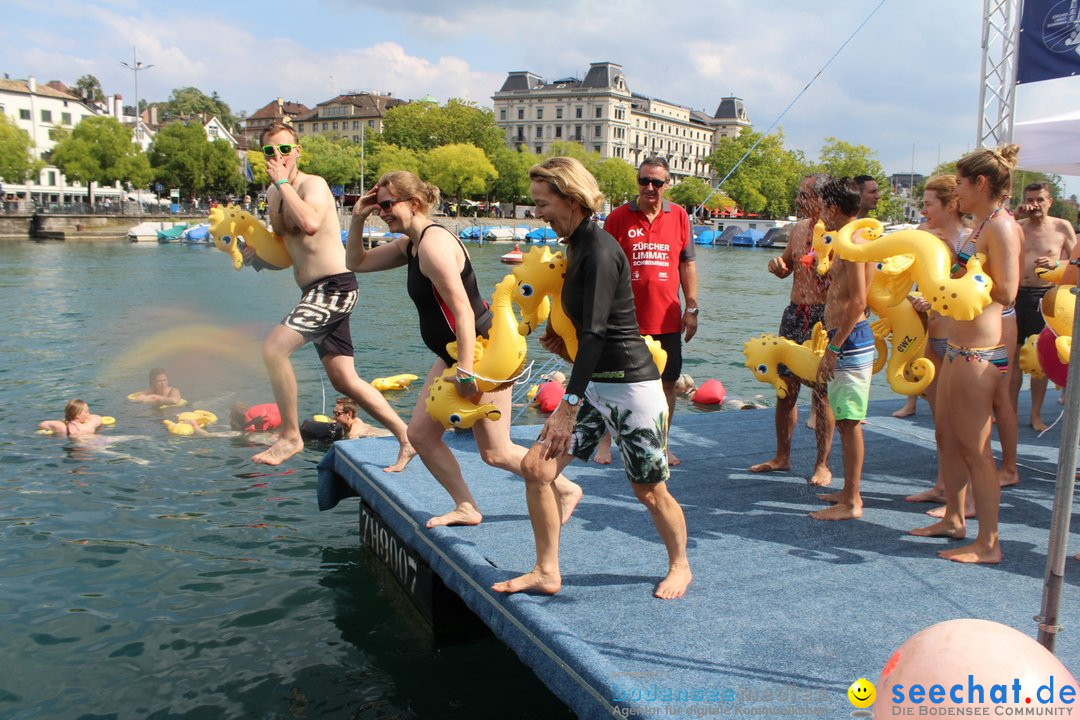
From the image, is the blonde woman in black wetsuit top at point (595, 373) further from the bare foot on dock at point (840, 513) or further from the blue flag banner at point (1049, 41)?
the blue flag banner at point (1049, 41)

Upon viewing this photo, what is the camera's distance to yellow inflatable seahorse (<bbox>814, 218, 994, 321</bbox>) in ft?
14.3

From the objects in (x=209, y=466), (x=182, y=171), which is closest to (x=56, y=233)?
(x=182, y=171)

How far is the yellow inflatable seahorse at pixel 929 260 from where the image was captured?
14.3 ft

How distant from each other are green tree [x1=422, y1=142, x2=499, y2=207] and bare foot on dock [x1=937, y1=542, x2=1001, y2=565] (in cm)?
9042

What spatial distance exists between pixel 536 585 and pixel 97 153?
79.1 m

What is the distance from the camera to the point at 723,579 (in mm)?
4340

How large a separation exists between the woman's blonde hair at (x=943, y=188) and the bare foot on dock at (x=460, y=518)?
361 cm

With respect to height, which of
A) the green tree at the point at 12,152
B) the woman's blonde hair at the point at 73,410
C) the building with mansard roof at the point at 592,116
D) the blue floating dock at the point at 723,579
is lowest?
the woman's blonde hair at the point at 73,410

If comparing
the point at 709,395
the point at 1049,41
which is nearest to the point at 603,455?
the point at 709,395

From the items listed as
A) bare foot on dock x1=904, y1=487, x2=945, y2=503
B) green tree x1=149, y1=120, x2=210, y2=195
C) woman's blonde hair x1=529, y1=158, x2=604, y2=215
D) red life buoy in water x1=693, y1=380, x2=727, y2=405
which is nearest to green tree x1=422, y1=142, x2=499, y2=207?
green tree x1=149, y1=120, x2=210, y2=195

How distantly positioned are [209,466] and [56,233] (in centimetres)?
5641

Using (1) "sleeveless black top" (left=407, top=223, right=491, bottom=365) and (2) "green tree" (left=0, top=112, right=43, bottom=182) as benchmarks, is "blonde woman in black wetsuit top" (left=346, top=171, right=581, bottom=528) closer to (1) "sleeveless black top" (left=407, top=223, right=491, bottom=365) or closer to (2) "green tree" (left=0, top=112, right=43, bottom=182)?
(1) "sleeveless black top" (left=407, top=223, right=491, bottom=365)

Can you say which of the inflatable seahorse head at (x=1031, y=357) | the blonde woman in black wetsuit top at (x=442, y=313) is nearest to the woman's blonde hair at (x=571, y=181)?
the blonde woman in black wetsuit top at (x=442, y=313)

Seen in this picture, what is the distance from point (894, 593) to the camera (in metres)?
4.21
